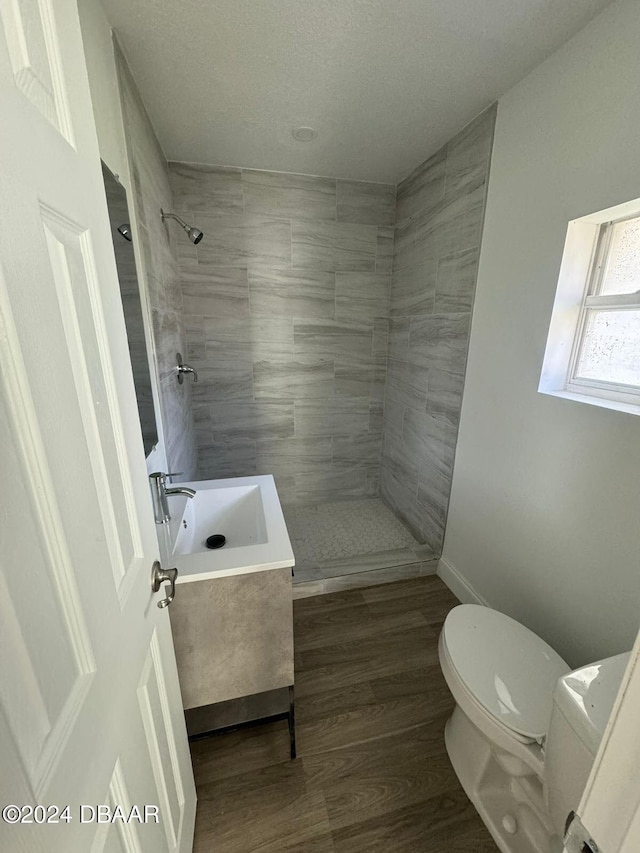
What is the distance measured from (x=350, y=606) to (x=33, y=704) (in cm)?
181

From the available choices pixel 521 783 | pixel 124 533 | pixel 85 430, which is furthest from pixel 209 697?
pixel 85 430

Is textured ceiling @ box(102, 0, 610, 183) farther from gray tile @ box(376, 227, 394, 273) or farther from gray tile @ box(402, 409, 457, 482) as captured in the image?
gray tile @ box(402, 409, 457, 482)

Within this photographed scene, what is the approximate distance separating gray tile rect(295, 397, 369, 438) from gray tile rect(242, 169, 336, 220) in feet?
4.34

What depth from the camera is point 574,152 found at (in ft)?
4.02

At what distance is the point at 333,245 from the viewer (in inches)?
97.5

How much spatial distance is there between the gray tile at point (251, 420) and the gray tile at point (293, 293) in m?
0.70

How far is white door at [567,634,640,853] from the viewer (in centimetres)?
32

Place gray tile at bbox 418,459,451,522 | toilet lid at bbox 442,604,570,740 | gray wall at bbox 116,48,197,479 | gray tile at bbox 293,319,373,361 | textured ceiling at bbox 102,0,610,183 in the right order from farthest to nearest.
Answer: gray tile at bbox 293,319,373,361, gray tile at bbox 418,459,451,522, gray wall at bbox 116,48,197,479, textured ceiling at bbox 102,0,610,183, toilet lid at bbox 442,604,570,740

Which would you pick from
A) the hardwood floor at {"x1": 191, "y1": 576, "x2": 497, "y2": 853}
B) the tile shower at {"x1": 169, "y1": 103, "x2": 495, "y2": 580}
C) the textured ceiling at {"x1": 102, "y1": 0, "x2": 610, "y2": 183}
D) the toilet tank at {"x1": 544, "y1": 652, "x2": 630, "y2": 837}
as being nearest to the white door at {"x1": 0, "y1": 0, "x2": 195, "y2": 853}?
the hardwood floor at {"x1": 191, "y1": 576, "x2": 497, "y2": 853}

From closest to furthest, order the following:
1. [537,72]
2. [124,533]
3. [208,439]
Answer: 1. [124,533]
2. [537,72]
3. [208,439]

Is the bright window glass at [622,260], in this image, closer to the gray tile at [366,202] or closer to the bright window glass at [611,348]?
the bright window glass at [611,348]

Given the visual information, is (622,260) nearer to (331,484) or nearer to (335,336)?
(335,336)

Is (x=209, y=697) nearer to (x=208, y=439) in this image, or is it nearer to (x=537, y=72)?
(x=208, y=439)

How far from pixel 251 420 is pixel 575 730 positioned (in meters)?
2.33
